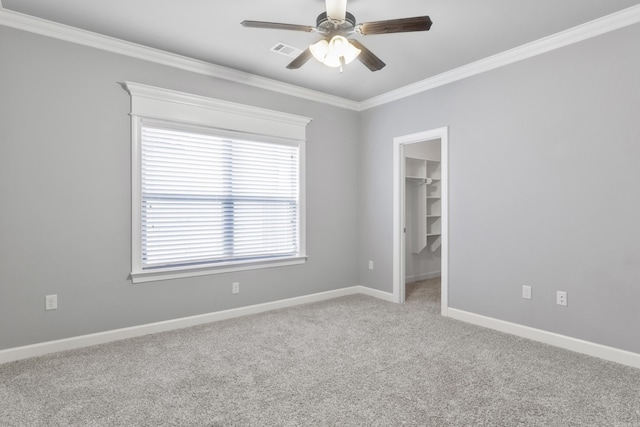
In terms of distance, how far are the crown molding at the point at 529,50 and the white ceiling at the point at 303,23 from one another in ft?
0.24

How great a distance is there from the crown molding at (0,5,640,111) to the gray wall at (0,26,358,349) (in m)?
0.07

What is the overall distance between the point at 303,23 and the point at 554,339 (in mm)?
3350

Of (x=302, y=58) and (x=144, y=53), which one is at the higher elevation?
(x=144, y=53)

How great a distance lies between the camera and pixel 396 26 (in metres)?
2.23

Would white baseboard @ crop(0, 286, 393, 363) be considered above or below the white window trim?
below

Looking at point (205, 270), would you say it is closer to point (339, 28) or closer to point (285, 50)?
point (285, 50)

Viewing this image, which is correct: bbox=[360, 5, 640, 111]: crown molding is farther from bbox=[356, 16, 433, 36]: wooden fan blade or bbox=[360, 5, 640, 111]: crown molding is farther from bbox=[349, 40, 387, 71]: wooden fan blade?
bbox=[356, 16, 433, 36]: wooden fan blade

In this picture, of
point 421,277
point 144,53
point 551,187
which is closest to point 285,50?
point 144,53

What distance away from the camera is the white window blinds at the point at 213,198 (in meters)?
3.45

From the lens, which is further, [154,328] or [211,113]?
[211,113]

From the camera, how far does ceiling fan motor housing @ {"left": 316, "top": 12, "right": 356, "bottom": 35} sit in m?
2.40

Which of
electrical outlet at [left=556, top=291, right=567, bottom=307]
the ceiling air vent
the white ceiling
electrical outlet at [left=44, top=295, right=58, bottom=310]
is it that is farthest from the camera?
the ceiling air vent

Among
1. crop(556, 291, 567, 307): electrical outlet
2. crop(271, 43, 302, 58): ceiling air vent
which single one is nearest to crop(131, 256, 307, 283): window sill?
crop(271, 43, 302, 58): ceiling air vent

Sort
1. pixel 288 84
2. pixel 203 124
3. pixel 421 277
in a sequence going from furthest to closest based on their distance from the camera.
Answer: pixel 421 277 < pixel 288 84 < pixel 203 124
